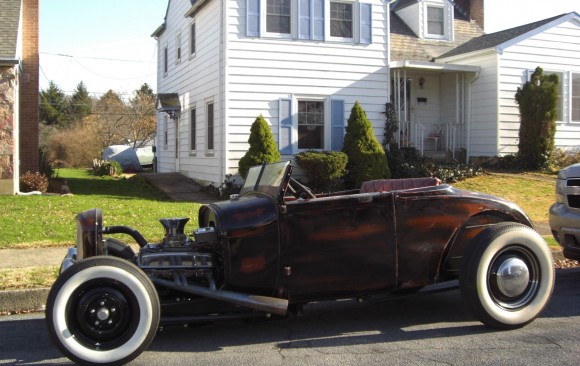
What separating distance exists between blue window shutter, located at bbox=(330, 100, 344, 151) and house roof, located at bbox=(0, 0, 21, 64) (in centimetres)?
798

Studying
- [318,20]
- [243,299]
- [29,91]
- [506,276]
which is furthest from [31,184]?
[506,276]

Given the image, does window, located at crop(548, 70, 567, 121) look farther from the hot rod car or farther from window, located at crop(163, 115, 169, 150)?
the hot rod car

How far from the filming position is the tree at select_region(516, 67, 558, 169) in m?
16.5

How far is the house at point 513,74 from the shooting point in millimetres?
17453

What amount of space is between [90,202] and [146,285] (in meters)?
9.20

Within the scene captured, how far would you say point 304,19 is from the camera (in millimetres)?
16016

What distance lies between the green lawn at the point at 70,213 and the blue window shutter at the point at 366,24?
6.88 metres

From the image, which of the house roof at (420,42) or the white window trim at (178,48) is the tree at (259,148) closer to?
the house roof at (420,42)

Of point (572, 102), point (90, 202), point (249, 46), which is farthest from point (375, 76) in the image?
point (90, 202)

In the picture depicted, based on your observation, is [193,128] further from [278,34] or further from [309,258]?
[309,258]

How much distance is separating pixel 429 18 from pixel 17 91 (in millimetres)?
13035

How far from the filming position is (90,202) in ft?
42.5

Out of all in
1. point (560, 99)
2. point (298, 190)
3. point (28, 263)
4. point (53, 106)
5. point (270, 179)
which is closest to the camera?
point (270, 179)

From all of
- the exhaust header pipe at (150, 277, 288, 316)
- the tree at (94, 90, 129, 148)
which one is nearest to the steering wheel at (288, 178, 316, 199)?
the exhaust header pipe at (150, 277, 288, 316)
